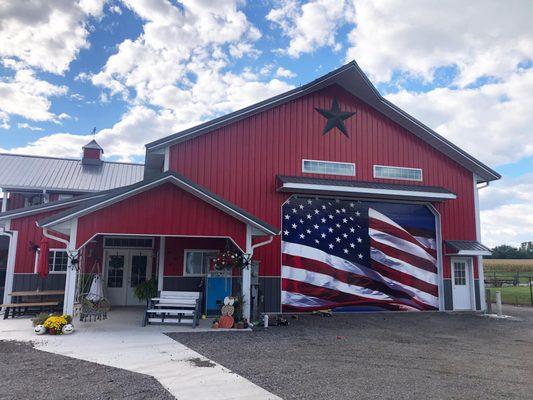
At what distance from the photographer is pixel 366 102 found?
1577cm

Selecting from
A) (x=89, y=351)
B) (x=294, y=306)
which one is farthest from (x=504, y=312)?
(x=89, y=351)

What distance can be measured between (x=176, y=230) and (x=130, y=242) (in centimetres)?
536

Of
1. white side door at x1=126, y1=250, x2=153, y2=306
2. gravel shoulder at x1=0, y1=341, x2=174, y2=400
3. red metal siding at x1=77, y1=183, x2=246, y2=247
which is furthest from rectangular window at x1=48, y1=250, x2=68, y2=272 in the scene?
gravel shoulder at x1=0, y1=341, x2=174, y2=400

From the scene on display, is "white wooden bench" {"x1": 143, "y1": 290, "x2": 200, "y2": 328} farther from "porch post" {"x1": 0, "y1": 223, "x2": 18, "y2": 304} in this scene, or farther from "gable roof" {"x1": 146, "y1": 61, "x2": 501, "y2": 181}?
"porch post" {"x1": 0, "y1": 223, "x2": 18, "y2": 304}

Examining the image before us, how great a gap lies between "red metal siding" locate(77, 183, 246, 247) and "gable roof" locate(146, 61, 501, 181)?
314cm

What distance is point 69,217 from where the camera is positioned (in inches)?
383

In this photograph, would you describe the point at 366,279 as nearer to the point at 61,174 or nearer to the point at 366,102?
the point at 366,102

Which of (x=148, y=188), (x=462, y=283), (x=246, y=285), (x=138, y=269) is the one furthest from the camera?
(x=462, y=283)

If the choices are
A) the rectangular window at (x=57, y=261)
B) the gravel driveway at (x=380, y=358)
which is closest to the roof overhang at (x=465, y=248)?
the gravel driveway at (x=380, y=358)

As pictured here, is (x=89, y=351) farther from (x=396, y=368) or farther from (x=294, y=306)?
(x=294, y=306)

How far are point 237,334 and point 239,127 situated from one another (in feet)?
22.8

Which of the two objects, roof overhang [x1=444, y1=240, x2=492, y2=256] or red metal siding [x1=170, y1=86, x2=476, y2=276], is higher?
red metal siding [x1=170, y1=86, x2=476, y2=276]

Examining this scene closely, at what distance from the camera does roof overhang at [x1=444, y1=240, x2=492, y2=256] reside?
50.3 feet

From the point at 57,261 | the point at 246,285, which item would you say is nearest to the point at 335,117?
the point at 246,285
